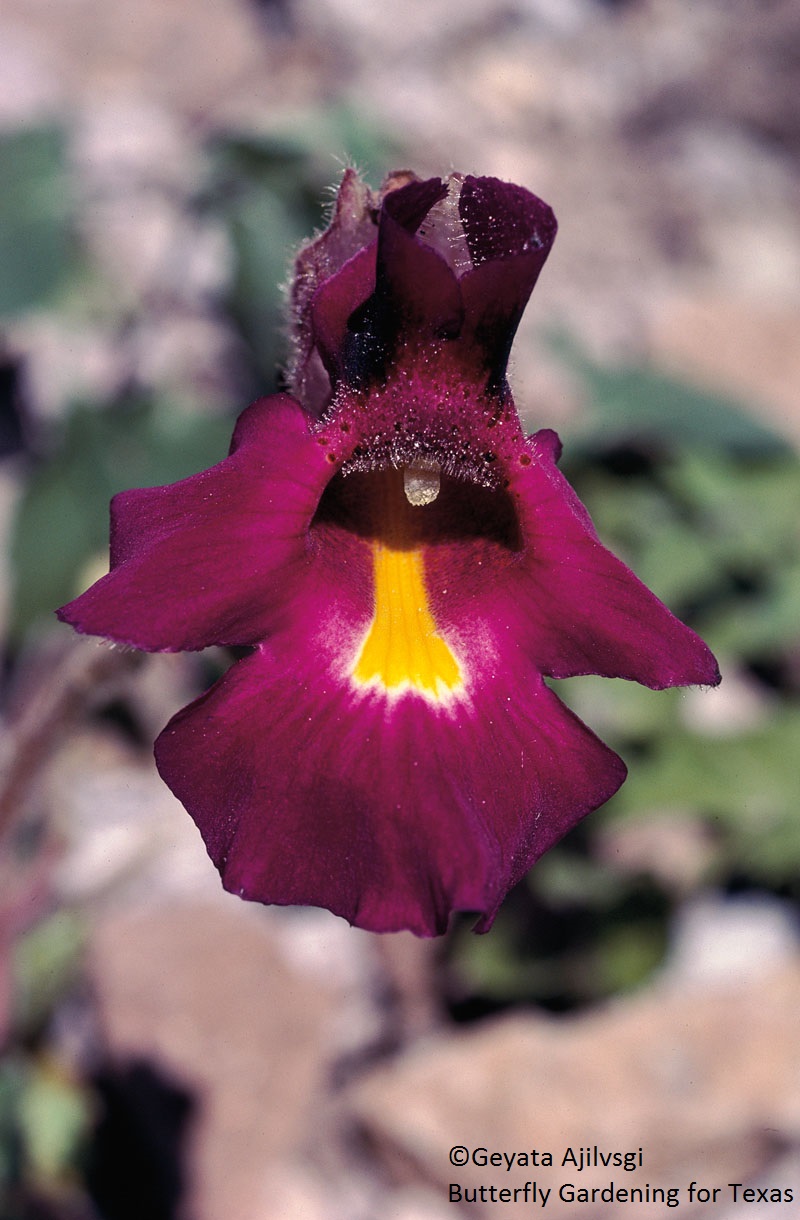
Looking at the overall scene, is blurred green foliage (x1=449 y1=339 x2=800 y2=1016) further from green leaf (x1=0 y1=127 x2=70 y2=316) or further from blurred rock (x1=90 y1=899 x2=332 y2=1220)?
green leaf (x1=0 y1=127 x2=70 y2=316)

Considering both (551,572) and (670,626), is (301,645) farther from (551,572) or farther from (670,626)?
(670,626)

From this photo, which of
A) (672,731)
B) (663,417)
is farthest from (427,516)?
(663,417)

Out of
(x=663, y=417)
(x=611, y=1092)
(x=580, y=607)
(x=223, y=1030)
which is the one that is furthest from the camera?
(x=663, y=417)

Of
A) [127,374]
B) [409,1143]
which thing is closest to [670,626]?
[409,1143]

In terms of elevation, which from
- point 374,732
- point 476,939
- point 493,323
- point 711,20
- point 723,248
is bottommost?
point 476,939

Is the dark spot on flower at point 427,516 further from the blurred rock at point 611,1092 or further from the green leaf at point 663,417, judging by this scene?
the green leaf at point 663,417

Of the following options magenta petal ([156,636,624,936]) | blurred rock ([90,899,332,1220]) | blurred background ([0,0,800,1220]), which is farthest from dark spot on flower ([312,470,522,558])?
blurred rock ([90,899,332,1220])

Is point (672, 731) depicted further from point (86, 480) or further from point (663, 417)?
point (86, 480)
